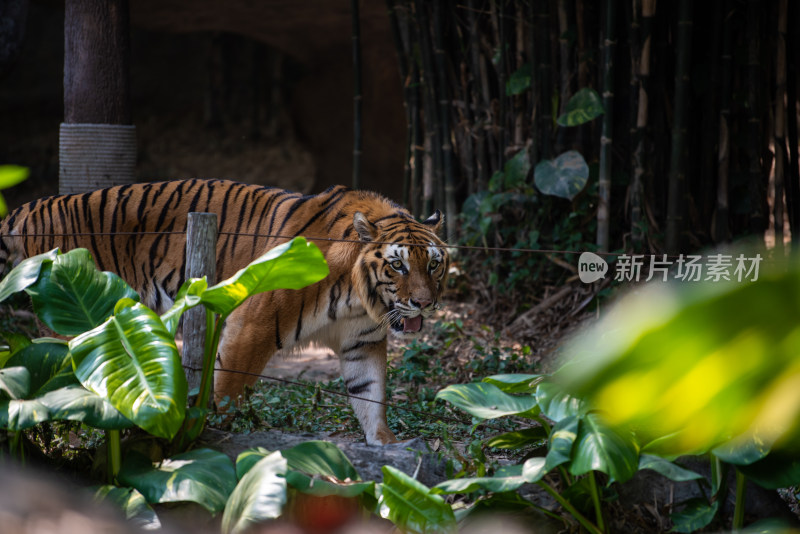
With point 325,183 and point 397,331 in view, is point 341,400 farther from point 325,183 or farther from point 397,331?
point 325,183

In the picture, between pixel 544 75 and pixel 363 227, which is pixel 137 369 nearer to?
pixel 363 227

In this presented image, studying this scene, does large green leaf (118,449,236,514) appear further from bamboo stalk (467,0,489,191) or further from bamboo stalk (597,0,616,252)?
bamboo stalk (467,0,489,191)

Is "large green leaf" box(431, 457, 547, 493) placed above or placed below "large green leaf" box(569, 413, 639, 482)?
below

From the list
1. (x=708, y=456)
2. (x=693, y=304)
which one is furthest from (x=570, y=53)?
(x=693, y=304)

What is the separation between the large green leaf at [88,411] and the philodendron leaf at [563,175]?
3.54 m

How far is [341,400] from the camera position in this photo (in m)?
3.96

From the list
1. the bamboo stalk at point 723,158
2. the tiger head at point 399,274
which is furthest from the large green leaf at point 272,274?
the bamboo stalk at point 723,158

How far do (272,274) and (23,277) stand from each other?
823 mm

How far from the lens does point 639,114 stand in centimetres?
521

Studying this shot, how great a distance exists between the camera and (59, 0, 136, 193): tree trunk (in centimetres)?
514

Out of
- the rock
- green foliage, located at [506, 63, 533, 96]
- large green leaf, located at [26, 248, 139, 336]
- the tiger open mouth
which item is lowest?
the rock

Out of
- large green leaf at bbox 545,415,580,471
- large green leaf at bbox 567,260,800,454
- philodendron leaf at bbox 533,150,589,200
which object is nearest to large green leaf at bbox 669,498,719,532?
large green leaf at bbox 545,415,580,471

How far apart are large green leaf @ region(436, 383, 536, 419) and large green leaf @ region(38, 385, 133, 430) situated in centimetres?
93

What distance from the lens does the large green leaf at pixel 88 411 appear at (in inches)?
88.4
